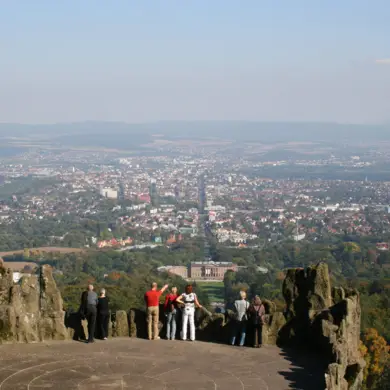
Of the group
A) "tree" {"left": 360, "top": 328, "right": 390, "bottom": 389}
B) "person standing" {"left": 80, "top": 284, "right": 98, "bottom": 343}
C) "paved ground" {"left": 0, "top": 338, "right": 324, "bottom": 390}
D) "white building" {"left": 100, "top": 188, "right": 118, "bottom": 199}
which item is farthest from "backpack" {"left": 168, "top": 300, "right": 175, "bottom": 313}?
"white building" {"left": 100, "top": 188, "right": 118, "bottom": 199}

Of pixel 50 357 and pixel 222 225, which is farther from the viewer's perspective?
pixel 222 225

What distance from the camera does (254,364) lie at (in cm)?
1639

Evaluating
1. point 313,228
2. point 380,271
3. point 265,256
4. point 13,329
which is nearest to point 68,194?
point 313,228

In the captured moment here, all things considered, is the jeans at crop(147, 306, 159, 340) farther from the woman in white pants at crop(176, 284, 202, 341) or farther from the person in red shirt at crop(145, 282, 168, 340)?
the woman in white pants at crop(176, 284, 202, 341)

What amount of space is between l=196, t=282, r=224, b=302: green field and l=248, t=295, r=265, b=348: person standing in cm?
4826

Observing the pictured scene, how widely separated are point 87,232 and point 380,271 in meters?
45.6

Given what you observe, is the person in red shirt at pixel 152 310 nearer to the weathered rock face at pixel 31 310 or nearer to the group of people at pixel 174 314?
the group of people at pixel 174 314

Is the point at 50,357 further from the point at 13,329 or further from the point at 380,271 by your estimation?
the point at 380,271

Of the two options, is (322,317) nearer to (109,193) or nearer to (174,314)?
(174,314)

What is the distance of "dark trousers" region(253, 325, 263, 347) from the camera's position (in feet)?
57.6

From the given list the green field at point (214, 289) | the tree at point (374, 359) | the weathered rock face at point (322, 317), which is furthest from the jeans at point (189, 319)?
the green field at point (214, 289)

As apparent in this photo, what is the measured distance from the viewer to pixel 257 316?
17453 mm

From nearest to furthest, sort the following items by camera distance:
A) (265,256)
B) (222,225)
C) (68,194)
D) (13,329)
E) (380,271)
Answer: (13,329)
(380,271)
(265,256)
(222,225)
(68,194)

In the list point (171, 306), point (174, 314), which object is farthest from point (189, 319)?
point (171, 306)
